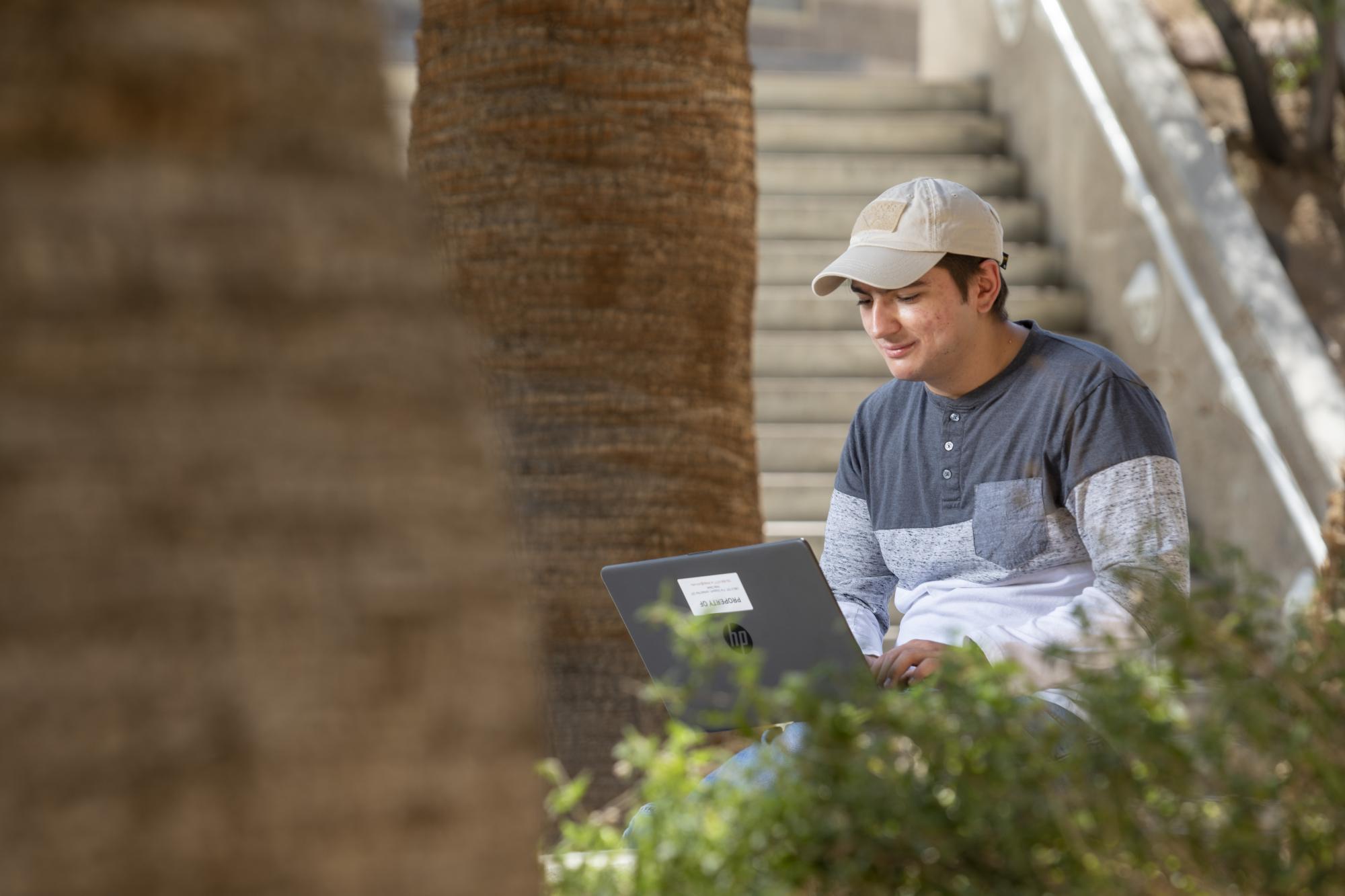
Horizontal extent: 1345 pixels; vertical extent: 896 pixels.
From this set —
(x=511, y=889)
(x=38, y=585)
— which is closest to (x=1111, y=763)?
(x=511, y=889)

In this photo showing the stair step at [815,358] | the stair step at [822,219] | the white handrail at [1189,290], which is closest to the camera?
the white handrail at [1189,290]

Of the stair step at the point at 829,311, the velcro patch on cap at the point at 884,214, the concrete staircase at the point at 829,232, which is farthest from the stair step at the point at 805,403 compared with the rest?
the velcro patch on cap at the point at 884,214

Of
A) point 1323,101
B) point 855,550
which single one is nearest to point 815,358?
point 1323,101

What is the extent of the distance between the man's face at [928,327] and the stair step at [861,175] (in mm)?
5620

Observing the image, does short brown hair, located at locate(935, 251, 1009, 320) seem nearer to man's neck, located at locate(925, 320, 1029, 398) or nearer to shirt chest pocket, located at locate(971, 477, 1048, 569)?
man's neck, located at locate(925, 320, 1029, 398)

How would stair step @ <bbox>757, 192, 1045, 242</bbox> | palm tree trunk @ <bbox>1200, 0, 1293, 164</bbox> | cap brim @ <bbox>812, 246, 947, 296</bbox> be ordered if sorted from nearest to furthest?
cap brim @ <bbox>812, 246, 947, 296</bbox>
palm tree trunk @ <bbox>1200, 0, 1293, 164</bbox>
stair step @ <bbox>757, 192, 1045, 242</bbox>

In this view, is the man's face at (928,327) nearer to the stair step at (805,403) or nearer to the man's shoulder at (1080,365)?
the man's shoulder at (1080,365)

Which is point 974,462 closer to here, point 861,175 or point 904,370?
point 904,370

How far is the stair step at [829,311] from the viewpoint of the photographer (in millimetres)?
8031

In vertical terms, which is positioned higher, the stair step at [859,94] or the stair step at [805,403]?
the stair step at [859,94]

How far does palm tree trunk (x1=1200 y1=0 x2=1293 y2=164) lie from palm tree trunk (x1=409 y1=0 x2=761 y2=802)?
518 centimetres

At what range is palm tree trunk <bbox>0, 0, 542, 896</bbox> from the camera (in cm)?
103

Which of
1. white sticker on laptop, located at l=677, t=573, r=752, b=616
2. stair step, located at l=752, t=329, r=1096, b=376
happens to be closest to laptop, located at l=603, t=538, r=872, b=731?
white sticker on laptop, located at l=677, t=573, r=752, b=616

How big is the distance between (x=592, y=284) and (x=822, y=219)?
495 centimetres
